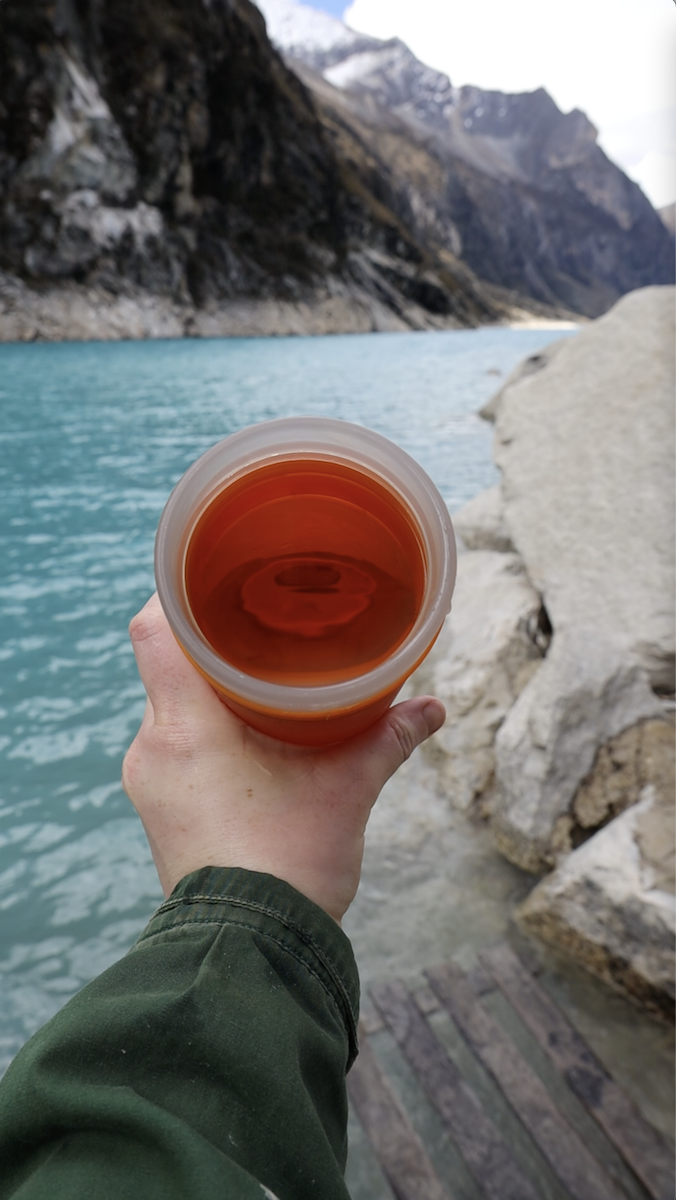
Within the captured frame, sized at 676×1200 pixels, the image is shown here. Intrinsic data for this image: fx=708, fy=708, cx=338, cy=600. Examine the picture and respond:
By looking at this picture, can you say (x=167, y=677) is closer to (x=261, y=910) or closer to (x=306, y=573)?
(x=306, y=573)

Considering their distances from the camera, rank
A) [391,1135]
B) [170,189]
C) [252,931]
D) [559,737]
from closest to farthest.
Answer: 1. [252,931]
2. [391,1135]
3. [559,737]
4. [170,189]

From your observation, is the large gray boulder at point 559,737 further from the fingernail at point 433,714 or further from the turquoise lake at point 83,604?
the fingernail at point 433,714

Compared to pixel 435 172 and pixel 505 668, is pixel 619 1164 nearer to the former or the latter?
pixel 505 668

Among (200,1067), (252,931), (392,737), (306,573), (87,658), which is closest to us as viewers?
(200,1067)

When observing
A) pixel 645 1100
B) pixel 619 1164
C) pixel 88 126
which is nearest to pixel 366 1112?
pixel 619 1164

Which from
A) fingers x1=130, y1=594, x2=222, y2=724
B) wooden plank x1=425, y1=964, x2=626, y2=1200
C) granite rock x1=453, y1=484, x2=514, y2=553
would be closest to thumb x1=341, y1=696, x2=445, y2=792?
fingers x1=130, y1=594, x2=222, y2=724

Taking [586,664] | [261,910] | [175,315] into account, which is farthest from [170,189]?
[261,910]
